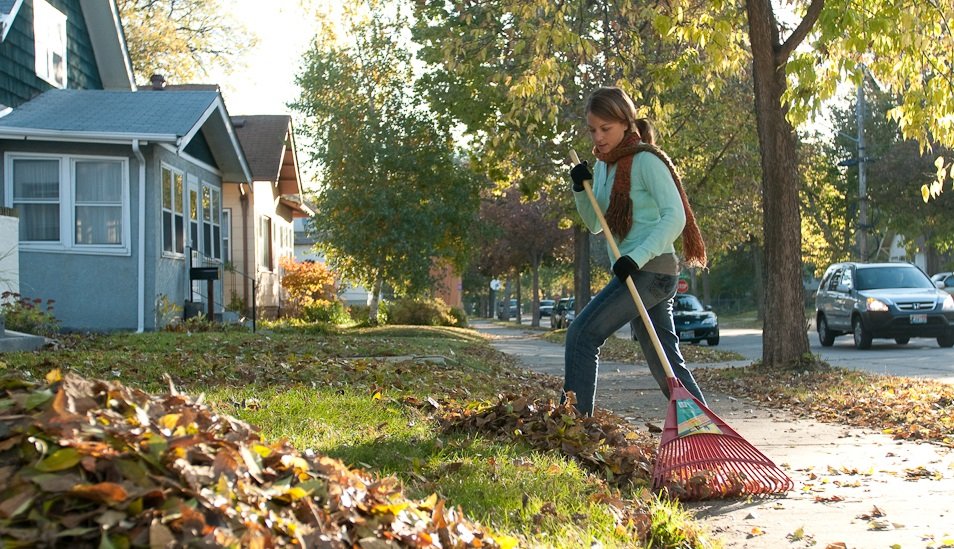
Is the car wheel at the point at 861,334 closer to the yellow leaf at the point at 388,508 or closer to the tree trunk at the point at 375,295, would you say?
the tree trunk at the point at 375,295

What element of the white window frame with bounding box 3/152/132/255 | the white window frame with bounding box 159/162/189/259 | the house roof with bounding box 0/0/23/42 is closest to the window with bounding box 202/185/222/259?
the white window frame with bounding box 159/162/189/259

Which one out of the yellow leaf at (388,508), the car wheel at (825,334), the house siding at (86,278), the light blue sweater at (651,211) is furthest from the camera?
the car wheel at (825,334)

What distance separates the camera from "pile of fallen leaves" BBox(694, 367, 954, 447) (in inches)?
324

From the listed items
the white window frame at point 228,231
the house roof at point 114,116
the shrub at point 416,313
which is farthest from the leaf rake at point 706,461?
the shrub at point 416,313

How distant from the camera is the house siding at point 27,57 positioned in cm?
1845

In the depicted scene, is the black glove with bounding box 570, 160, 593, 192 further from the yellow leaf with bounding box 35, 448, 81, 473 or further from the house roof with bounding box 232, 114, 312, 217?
the house roof with bounding box 232, 114, 312, 217

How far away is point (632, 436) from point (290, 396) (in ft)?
8.51

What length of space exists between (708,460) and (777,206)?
8.03 metres

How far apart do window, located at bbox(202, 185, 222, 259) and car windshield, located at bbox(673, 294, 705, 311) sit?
36.9ft

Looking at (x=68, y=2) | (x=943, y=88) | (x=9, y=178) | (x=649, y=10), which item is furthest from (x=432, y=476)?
(x=68, y=2)

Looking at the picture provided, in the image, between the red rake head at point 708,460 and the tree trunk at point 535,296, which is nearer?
the red rake head at point 708,460

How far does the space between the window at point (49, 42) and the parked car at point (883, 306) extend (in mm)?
15825

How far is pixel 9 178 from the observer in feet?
59.0

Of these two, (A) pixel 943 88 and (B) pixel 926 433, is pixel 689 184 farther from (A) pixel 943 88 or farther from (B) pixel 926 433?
(B) pixel 926 433
